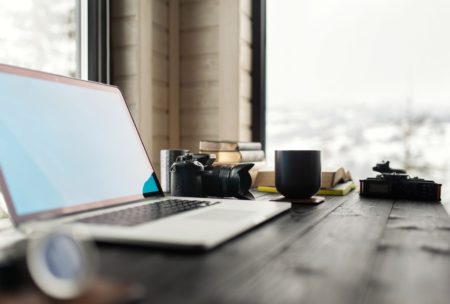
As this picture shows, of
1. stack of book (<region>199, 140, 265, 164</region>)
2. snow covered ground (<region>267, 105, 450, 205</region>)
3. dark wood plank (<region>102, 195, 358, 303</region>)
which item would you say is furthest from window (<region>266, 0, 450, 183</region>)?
dark wood plank (<region>102, 195, 358, 303</region>)

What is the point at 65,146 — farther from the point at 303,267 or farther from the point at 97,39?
the point at 97,39

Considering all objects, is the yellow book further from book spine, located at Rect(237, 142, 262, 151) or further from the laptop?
the laptop

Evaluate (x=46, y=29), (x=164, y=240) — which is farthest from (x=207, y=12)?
(x=164, y=240)

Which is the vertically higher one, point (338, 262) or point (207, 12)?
point (207, 12)

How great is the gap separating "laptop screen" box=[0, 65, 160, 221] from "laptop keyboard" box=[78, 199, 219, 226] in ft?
0.24

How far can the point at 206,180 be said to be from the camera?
1062mm

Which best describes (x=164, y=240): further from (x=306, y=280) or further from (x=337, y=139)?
(x=337, y=139)

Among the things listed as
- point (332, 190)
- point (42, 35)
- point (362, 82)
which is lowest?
point (332, 190)

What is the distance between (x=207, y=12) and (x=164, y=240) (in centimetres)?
183

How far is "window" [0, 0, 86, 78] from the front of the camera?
5.19 feet

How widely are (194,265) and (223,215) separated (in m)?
0.25

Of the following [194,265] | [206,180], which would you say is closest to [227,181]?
[206,180]

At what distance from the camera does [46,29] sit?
1761mm

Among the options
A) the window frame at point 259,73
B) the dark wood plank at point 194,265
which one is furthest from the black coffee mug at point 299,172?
the window frame at point 259,73
